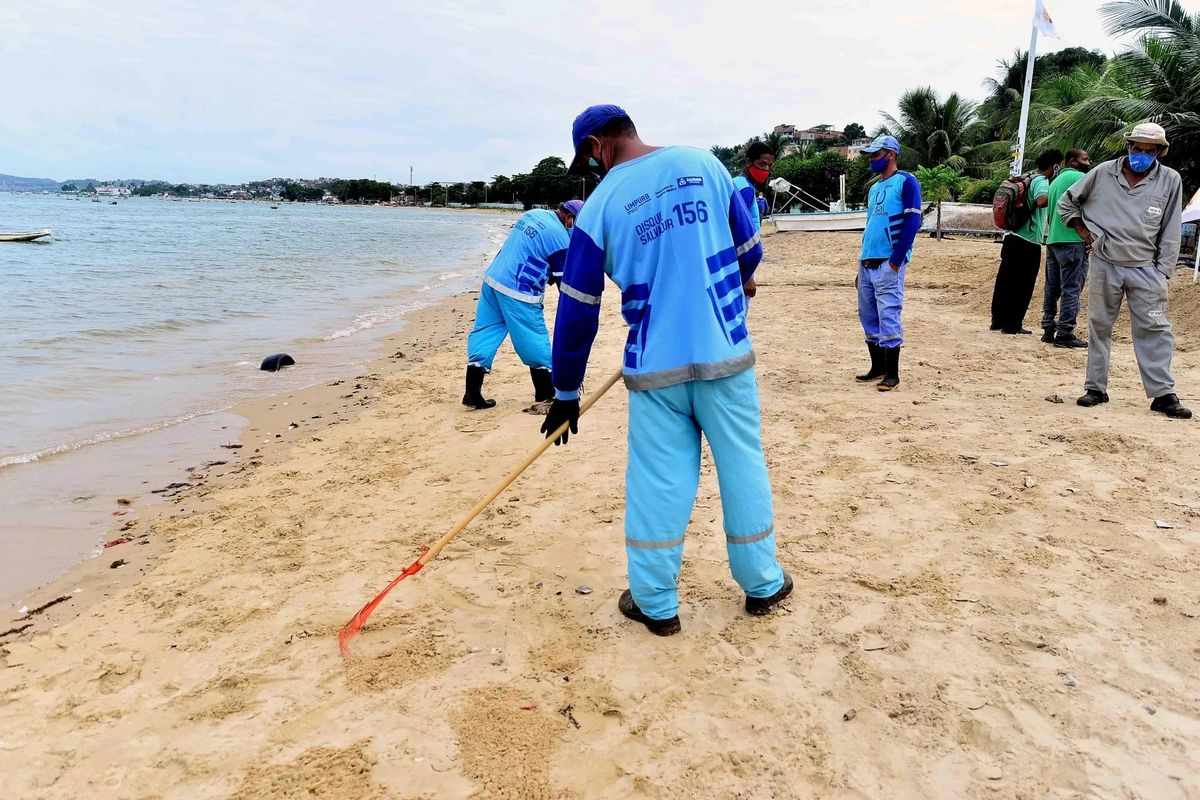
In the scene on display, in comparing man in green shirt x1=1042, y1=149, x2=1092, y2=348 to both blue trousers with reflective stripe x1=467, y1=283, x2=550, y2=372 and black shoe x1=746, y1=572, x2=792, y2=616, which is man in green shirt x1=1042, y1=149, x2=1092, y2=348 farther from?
black shoe x1=746, y1=572, x2=792, y2=616

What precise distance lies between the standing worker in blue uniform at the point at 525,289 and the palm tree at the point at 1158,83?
41.0ft

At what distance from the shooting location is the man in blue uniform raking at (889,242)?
571cm

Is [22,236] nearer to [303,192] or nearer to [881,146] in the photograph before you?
[881,146]

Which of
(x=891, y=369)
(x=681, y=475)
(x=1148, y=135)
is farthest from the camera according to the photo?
(x=891, y=369)

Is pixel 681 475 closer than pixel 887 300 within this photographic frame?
Yes

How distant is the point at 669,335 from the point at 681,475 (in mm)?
496

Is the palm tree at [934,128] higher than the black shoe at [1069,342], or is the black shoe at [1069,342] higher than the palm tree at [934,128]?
the palm tree at [934,128]

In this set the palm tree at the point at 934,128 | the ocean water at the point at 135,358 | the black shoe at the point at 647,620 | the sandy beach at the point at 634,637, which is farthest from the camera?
the palm tree at the point at 934,128

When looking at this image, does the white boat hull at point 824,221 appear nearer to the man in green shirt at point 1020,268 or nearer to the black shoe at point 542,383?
the man in green shirt at point 1020,268

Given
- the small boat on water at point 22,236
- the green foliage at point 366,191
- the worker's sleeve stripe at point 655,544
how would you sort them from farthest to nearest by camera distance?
the green foliage at point 366,191
the small boat on water at point 22,236
the worker's sleeve stripe at point 655,544

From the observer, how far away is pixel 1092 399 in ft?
17.1

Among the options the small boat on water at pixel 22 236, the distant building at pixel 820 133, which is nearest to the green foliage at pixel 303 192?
the distant building at pixel 820 133

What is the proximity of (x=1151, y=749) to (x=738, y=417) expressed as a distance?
149 centimetres

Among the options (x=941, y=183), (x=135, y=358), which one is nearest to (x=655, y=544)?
(x=135, y=358)
